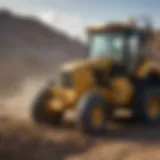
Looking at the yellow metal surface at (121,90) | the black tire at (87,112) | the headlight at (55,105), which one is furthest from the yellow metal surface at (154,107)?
the headlight at (55,105)

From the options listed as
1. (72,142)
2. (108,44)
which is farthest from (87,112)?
(108,44)

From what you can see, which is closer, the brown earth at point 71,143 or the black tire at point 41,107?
the brown earth at point 71,143

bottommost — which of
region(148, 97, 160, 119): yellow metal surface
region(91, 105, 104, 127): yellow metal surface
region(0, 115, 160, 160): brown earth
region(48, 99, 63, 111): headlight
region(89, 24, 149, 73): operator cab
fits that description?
region(0, 115, 160, 160): brown earth

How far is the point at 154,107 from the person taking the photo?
34.4 feet

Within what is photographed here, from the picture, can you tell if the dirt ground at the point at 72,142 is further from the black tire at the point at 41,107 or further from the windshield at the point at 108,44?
the windshield at the point at 108,44

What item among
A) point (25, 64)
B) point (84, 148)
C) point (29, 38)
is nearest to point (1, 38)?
point (29, 38)

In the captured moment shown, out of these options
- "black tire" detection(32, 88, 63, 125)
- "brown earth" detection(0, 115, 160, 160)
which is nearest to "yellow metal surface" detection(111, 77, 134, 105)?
"brown earth" detection(0, 115, 160, 160)

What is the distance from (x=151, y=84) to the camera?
10.7 metres

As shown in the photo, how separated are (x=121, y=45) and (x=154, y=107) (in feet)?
5.40

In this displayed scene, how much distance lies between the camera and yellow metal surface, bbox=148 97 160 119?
Result: 1033cm

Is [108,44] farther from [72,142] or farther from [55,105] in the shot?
[72,142]

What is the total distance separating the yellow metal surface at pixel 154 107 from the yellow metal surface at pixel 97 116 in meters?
1.51

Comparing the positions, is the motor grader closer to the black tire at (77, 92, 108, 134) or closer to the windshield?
the windshield

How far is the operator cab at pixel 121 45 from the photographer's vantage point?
1004cm
